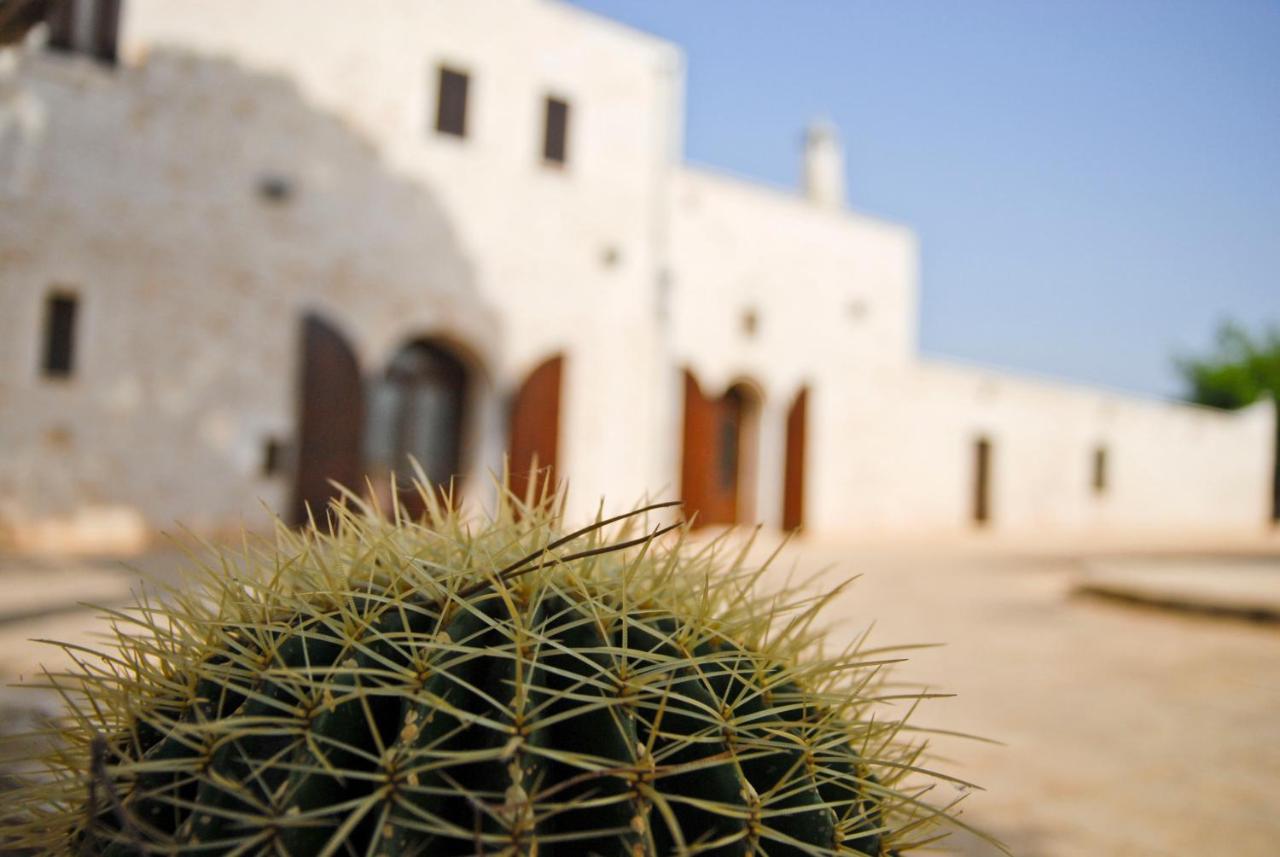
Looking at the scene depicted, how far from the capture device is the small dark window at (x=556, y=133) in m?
11.4

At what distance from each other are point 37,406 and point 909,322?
1315 centimetres

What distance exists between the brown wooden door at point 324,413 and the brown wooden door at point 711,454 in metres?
4.75

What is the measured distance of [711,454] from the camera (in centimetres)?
1328

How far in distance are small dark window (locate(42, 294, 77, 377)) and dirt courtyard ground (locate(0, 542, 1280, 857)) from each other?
6.21 feet

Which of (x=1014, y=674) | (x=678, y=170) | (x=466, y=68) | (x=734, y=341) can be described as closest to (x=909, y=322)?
(x=734, y=341)

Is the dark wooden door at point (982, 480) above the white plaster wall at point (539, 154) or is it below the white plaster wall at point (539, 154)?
below

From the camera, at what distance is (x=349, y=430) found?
31.1ft

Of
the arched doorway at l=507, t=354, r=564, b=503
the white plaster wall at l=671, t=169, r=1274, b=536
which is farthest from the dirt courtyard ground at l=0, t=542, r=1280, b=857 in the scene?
the white plaster wall at l=671, t=169, r=1274, b=536

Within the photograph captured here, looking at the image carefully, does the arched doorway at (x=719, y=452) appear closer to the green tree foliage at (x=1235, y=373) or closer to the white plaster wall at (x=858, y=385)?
the white plaster wall at (x=858, y=385)

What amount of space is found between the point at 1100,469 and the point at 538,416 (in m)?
15.2

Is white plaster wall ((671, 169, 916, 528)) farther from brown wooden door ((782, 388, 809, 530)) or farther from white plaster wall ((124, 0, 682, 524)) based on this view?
white plaster wall ((124, 0, 682, 524))

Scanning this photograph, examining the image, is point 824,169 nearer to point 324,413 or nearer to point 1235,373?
point 324,413

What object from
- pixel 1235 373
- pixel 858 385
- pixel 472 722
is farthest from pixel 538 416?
pixel 1235 373

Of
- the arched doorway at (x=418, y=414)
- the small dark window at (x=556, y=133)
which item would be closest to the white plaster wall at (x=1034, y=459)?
the small dark window at (x=556, y=133)
